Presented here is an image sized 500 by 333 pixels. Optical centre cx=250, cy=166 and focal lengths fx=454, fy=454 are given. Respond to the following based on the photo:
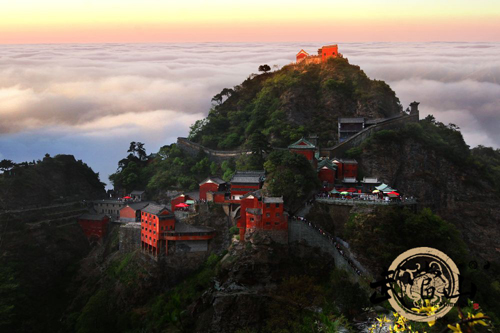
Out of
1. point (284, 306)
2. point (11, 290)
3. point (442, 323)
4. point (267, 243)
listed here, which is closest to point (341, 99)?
point (267, 243)

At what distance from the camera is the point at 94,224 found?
168ft

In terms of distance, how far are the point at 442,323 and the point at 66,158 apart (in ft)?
159

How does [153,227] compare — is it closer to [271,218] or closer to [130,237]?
[130,237]

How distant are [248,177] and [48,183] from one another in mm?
26318

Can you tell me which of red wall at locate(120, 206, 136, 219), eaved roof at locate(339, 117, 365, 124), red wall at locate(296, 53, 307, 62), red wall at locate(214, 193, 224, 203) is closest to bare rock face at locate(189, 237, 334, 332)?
red wall at locate(214, 193, 224, 203)

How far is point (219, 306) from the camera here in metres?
33.9

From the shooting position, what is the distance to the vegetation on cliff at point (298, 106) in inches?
2041

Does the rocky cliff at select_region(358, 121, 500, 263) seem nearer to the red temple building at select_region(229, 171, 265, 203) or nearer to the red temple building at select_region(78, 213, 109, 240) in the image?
the red temple building at select_region(229, 171, 265, 203)

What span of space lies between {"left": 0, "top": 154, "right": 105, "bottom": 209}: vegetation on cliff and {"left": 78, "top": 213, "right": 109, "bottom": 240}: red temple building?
414 cm

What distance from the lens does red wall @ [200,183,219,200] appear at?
4350cm

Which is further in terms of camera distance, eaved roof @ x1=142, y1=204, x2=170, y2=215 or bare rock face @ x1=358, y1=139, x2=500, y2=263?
bare rock face @ x1=358, y1=139, x2=500, y2=263

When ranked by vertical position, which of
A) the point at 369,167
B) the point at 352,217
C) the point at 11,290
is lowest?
the point at 11,290

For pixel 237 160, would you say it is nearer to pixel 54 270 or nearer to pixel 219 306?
A: pixel 219 306

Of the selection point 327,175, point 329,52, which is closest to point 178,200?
point 327,175
